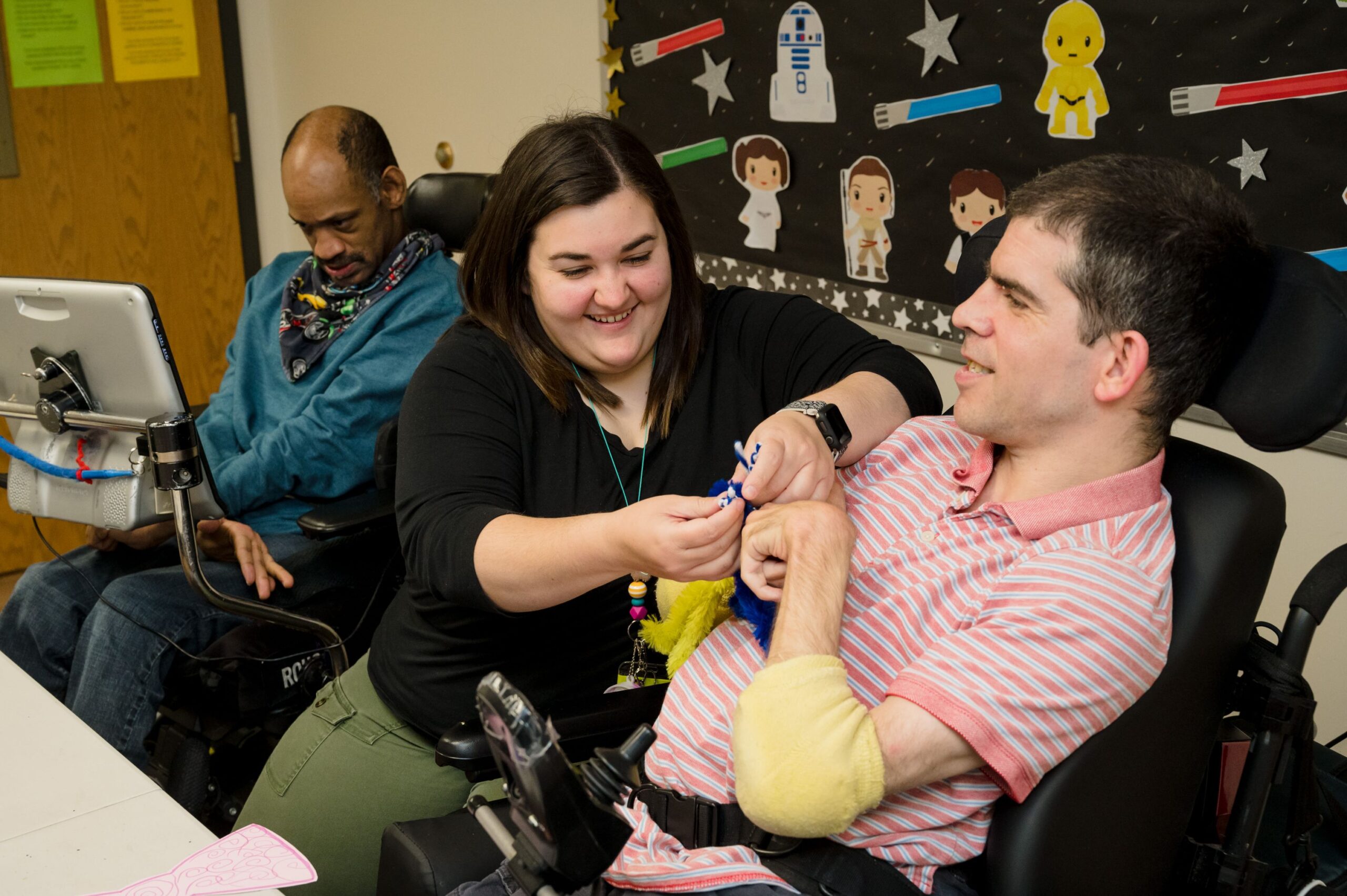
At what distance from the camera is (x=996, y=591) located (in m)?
1.16

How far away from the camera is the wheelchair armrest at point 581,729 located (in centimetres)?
134

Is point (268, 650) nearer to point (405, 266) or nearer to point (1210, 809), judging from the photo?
point (405, 266)

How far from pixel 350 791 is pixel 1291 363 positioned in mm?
1249

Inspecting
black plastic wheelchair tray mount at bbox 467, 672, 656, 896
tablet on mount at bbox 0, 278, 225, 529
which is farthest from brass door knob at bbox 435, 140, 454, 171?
black plastic wheelchair tray mount at bbox 467, 672, 656, 896

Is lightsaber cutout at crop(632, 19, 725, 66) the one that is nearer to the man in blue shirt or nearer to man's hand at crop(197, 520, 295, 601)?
the man in blue shirt

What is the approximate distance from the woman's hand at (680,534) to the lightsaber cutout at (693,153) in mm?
1728

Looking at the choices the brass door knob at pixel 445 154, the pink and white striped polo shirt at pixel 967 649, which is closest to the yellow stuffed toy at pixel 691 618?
the pink and white striped polo shirt at pixel 967 649

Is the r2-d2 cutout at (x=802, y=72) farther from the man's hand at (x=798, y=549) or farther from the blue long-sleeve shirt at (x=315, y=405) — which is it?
the man's hand at (x=798, y=549)

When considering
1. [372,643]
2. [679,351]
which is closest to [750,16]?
[679,351]

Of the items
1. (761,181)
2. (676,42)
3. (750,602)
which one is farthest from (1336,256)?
(676,42)

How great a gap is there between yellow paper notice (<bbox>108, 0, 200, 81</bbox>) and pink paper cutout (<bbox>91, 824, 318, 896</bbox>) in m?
3.28

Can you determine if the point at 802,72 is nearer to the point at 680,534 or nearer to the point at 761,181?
the point at 761,181

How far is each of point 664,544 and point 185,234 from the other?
334 centimetres

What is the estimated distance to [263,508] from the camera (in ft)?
7.50
